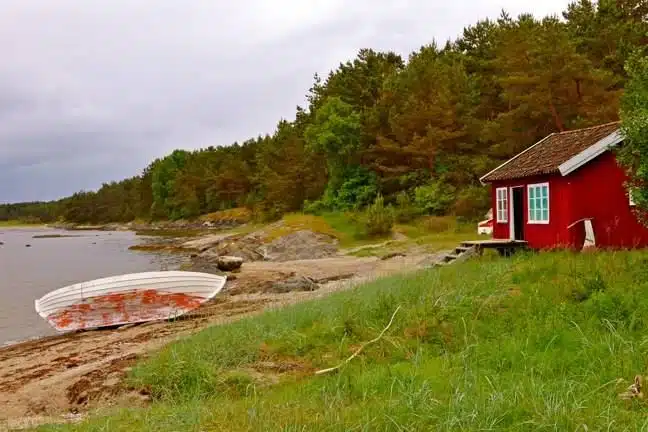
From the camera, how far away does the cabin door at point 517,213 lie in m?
18.2

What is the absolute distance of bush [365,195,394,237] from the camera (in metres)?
32.8

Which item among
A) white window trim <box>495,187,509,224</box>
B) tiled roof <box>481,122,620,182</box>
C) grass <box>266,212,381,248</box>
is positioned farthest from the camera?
grass <box>266,212,381,248</box>

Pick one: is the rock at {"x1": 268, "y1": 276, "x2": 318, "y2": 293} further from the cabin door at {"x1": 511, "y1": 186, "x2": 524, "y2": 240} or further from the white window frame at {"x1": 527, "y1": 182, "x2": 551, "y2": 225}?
the white window frame at {"x1": 527, "y1": 182, "x2": 551, "y2": 225}

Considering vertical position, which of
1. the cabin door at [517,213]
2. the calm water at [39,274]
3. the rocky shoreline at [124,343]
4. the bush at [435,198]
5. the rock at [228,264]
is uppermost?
the bush at [435,198]

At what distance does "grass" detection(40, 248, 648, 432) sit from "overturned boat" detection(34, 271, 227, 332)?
5.83m

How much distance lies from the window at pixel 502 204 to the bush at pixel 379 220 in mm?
13454

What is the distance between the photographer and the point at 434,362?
280 inches

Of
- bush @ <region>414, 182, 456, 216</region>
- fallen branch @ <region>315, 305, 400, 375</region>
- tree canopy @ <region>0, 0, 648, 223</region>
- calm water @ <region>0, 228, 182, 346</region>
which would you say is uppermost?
tree canopy @ <region>0, 0, 648, 223</region>

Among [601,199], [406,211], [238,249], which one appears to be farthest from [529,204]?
[238,249]

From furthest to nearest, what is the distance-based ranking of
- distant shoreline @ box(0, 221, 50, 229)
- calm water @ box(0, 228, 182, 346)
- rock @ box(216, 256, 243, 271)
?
distant shoreline @ box(0, 221, 50, 229)
rock @ box(216, 256, 243, 271)
calm water @ box(0, 228, 182, 346)

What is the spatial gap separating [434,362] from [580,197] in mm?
10498

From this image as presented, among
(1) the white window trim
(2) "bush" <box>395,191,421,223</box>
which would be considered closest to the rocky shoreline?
(1) the white window trim

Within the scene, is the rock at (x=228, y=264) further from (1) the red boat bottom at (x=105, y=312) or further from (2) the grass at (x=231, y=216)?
(2) the grass at (x=231, y=216)

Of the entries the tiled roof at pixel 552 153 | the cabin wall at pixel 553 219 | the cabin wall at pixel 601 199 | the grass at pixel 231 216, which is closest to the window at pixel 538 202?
the cabin wall at pixel 553 219
